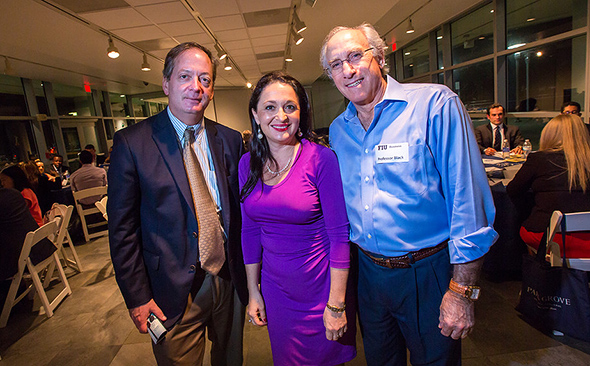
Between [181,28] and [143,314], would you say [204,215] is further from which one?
[181,28]

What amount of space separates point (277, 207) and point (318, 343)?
641mm

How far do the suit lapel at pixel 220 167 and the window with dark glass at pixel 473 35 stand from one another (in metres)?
6.12

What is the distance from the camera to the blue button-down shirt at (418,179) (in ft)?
3.53

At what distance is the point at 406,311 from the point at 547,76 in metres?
5.23

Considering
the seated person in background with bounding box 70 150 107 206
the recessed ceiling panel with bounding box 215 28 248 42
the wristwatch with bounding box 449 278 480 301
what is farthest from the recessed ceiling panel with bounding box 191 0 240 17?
the wristwatch with bounding box 449 278 480 301

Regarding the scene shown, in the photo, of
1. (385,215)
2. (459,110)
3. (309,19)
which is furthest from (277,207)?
(309,19)

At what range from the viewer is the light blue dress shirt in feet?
4.63

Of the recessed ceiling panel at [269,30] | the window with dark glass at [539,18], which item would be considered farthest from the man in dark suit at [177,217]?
the window with dark glass at [539,18]

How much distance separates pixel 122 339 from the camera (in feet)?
8.45

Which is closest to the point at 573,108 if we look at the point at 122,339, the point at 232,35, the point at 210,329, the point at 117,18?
the point at 210,329

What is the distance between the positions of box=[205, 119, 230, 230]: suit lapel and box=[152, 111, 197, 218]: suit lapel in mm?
147

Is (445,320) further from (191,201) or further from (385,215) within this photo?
(191,201)

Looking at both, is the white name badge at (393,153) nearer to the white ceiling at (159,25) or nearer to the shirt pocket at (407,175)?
the shirt pocket at (407,175)

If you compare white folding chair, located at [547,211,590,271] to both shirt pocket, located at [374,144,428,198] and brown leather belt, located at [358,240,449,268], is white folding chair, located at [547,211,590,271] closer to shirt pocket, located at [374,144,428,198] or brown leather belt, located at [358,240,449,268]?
brown leather belt, located at [358,240,449,268]
